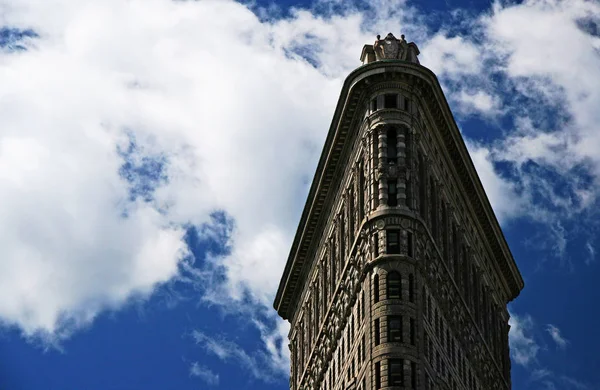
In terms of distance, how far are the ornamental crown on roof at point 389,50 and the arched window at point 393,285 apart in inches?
1104

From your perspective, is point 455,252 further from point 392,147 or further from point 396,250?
point 396,250

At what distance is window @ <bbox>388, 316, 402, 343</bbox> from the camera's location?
137m

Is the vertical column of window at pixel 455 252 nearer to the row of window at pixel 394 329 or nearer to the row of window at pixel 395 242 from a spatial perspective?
the row of window at pixel 395 242

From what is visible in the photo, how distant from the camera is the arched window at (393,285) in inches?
5517

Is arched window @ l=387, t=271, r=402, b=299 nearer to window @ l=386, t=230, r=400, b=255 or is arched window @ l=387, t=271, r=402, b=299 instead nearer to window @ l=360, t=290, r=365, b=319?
window @ l=386, t=230, r=400, b=255

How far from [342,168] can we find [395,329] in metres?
29.5

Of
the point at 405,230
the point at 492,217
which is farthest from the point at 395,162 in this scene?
the point at 492,217

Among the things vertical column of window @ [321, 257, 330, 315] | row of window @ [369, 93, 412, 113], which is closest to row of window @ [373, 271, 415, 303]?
row of window @ [369, 93, 412, 113]

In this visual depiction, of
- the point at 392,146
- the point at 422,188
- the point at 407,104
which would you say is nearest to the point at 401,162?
the point at 392,146

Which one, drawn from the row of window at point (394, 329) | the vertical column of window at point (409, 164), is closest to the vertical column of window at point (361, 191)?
the vertical column of window at point (409, 164)

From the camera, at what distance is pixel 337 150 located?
162 meters

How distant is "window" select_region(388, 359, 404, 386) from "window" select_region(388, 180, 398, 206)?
17662 millimetres

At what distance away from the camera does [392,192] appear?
482 ft

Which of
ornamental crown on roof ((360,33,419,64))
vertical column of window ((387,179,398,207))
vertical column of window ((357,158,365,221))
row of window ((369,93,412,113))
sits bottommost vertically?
vertical column of window ((387,179,398,207))
